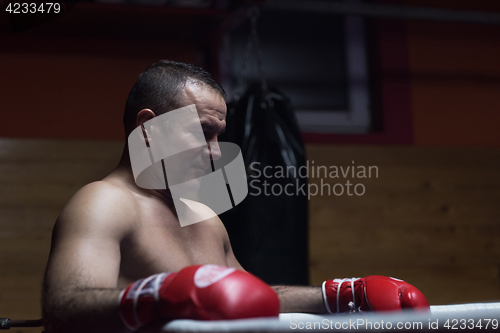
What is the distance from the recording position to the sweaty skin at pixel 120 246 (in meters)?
0.77

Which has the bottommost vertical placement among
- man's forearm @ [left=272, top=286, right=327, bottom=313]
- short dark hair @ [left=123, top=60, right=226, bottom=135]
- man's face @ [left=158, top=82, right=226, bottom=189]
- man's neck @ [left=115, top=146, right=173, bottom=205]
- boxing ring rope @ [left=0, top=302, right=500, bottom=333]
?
man's forearm @ [left=272, top=286, right=327, bottom=313]

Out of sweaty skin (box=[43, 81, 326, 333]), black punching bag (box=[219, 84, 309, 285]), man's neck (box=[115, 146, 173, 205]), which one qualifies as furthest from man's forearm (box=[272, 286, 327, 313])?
black punching bag (box=[219, 84, 309, 285])

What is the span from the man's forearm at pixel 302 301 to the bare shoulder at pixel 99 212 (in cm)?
44

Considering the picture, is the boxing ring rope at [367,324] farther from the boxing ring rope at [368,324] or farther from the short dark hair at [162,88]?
the short dark hair at [162,88]

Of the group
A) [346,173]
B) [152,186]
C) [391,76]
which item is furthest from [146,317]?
[391,76]

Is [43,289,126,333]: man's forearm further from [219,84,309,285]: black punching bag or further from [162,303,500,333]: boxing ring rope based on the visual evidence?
[219,84,309,285]: black punching bag

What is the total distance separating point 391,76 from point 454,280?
1217 millimetres

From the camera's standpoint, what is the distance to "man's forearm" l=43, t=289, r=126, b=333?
0.74 meters

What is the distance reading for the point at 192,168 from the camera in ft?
3.90

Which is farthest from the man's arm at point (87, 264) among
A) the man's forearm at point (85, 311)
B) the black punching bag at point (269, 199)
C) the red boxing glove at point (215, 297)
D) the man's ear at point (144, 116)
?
the black punching bag at point (269, 199)

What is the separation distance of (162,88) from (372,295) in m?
0.71

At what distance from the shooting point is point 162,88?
118 centimetres

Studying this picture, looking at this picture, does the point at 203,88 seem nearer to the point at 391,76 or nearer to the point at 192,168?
the point at 192,168

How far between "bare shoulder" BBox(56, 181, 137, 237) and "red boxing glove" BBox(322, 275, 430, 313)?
52 centimetres
